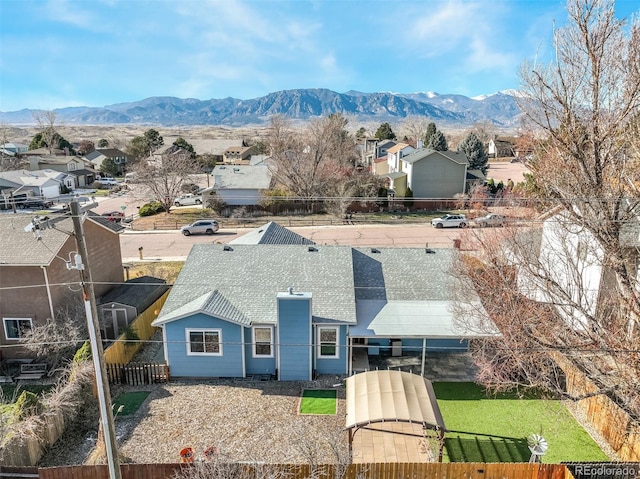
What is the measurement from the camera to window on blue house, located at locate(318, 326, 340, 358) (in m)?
17.7

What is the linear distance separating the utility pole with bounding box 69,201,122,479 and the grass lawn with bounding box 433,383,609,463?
9.66 meters

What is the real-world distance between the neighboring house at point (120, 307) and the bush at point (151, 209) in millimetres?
27091

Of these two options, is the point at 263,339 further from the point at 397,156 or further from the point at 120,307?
the point at 397,156

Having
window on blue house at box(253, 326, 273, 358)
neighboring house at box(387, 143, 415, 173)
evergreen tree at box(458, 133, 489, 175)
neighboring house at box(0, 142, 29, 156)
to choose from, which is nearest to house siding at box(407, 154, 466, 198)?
neighboring house at box(387, 143, 415, 173)

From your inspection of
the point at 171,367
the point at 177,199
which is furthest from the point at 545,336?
the point at 177,199

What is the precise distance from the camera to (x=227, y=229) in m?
44.0

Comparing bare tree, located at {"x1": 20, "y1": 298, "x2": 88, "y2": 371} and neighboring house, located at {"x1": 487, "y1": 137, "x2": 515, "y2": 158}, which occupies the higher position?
neighboring house, located at {"x1": 487, "y1": 137, "x2": 515, "y2": 158}

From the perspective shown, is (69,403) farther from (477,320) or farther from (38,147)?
(38,147)

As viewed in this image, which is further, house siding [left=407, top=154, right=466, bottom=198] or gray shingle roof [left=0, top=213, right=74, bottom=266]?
house siding [left=407, top=154, right=466, bottom=198]

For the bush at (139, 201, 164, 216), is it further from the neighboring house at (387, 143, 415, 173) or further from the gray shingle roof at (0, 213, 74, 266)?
the neighboring house at (387, 143, 415, 173)

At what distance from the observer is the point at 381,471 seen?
11.0m

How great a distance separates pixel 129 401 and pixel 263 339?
5420 millimetres

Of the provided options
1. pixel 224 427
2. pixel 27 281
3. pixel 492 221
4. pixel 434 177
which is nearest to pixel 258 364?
pixel 224 427

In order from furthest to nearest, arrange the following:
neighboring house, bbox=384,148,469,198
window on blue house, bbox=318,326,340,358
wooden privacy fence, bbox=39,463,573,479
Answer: neighboring house, bbox=384,148,469,198 < window on blue house, bbox=318,326,340,358 < wooden privacy fence, bbox=39,463,573,479
